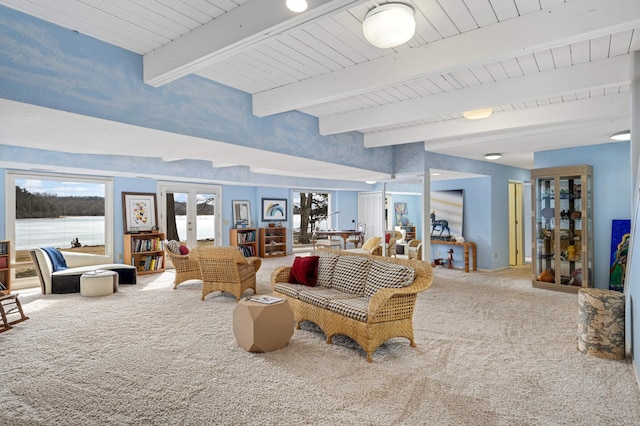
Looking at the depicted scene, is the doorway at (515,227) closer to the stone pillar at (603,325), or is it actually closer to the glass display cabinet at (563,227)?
the glass display cabinet at (563,227)

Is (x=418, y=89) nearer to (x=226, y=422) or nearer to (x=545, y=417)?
(x=545, y=417)

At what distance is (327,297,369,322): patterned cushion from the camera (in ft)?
10.4

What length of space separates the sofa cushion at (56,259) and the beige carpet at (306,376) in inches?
72.0

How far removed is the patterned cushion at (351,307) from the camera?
10.4 ft

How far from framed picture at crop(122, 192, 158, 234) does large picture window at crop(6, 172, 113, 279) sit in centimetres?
30

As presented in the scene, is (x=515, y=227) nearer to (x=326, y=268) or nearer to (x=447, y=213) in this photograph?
(x=447, y=213)

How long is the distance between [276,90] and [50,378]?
3077 mm

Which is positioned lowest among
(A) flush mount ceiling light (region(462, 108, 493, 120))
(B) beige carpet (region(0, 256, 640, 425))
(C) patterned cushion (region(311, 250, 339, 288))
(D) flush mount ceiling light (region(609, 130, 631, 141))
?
(B) beige carpet (region(0, 256, 640, 425))

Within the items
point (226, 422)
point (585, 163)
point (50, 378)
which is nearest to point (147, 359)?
point (50, 378)

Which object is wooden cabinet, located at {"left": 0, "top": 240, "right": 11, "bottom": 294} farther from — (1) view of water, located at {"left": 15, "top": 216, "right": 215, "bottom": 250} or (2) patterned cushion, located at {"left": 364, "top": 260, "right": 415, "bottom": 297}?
(2) patterned cushion, located at {"left": 364, "top": 260, "right": 415, "bottom": 297}

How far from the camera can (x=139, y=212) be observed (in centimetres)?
812

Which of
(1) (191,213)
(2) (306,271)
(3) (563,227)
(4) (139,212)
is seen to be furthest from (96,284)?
(3) (563,227)

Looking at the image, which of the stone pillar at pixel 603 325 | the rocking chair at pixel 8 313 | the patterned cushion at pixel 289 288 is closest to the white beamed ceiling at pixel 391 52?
the stone pillar at pixel 603 325

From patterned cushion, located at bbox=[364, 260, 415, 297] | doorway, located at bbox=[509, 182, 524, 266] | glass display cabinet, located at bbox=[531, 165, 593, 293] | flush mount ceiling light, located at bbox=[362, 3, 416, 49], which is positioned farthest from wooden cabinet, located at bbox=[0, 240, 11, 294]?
doorway, located at bbox=[509, 182, 524, 266]
